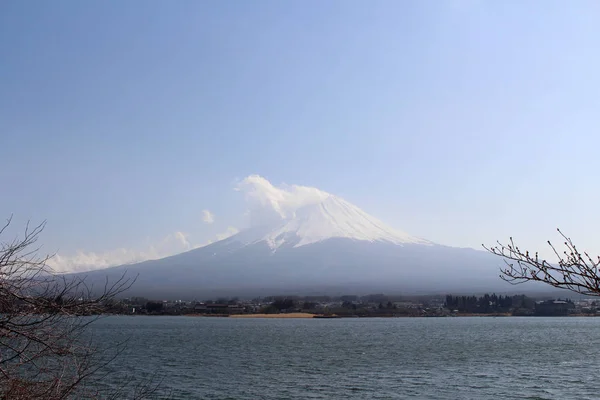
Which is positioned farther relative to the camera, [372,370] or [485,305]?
[485,305]

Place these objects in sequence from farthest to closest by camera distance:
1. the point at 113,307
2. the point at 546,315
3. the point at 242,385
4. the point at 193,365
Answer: the point at 546,315 < the point at 193,365 < the point at 242,385 < the point at 113,307

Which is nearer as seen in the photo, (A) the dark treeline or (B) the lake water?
(B) the lake water

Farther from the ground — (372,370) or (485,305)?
(485,305)

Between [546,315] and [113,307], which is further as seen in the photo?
[546,315]

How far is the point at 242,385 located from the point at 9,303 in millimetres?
16695

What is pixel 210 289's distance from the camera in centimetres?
15775

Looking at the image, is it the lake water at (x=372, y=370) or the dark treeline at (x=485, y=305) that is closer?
the lake water at (x=372, y=370)

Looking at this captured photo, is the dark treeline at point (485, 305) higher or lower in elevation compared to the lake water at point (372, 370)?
higher

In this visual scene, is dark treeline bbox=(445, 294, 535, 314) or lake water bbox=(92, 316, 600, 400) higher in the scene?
dark treeline bbox=(445, 294, 535, 314)

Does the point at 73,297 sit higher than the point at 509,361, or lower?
higher

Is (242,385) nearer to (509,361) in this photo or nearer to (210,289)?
(509,361)

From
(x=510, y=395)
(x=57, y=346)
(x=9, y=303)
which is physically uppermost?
(x=9, y=303)

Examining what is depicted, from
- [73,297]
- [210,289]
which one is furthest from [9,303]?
[210,289]

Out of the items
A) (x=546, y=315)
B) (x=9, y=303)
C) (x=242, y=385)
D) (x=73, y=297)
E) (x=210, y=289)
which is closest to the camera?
(x=9, y=303)
